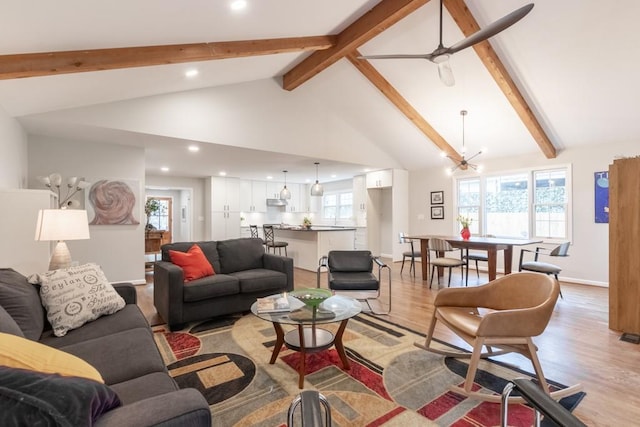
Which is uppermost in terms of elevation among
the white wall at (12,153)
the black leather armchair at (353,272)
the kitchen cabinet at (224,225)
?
the white wall at (12,153)

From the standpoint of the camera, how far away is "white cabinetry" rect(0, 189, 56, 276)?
2854 millimetres

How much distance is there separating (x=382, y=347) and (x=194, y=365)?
1548 millimetres

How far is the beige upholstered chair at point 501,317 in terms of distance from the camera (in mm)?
1988

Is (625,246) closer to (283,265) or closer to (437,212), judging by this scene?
(283,265)

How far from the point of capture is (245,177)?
9109mm

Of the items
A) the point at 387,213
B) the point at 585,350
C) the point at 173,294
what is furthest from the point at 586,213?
the point at 173,294

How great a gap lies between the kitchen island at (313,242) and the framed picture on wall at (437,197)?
2.30 m

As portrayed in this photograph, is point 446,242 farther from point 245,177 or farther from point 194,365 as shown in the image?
point 245,177

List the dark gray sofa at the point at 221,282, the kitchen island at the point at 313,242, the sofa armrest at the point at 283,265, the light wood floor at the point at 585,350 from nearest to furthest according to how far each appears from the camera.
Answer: the light wood floor at the point at 585,350 < the dark gray sofa at the point at 221,282 < the sofa armrest at the point at 283,265 < the kitchen island at the point at 313,242

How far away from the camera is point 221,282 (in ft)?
10.9

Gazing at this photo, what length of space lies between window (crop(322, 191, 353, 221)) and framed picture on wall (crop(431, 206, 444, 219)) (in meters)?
2.62

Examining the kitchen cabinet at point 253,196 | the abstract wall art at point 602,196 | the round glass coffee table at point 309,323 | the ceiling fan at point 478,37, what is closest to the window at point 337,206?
the kitchen cabinet at point 253,196

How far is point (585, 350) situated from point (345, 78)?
507 cm

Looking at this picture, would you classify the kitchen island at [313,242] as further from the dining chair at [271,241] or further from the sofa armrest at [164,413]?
the sofa armrest at [164,413]
